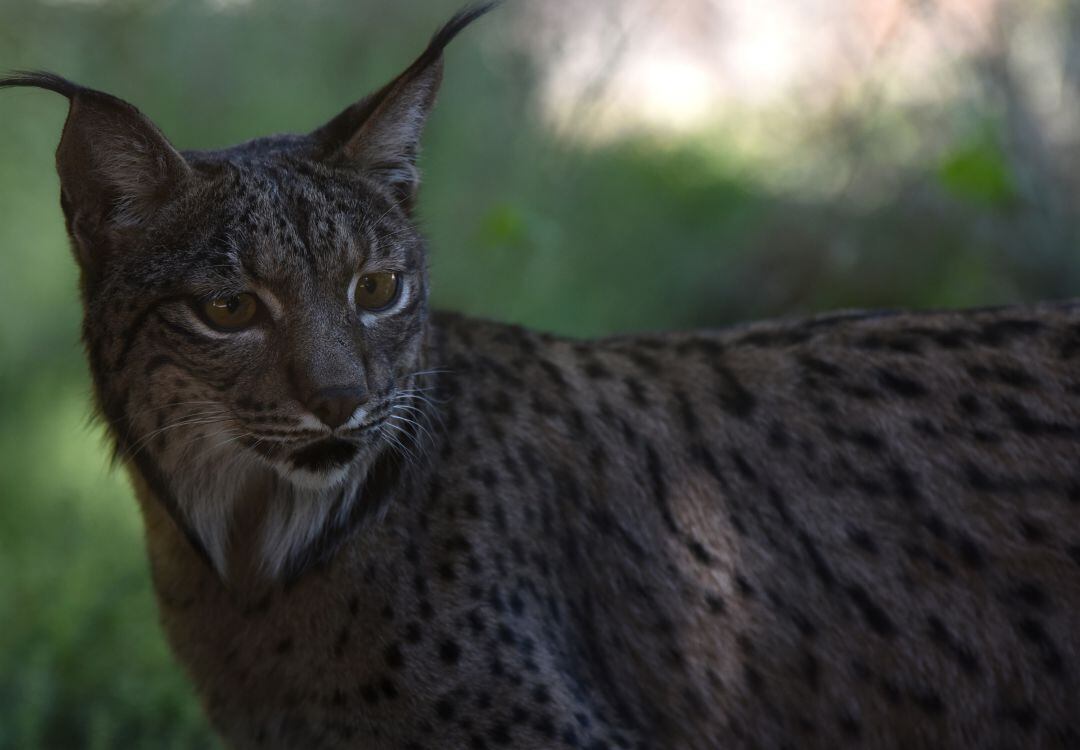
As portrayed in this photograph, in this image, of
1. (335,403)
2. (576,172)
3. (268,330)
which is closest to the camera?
(335,403)

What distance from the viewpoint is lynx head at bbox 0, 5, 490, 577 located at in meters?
3.41

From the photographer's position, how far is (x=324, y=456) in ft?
11.3

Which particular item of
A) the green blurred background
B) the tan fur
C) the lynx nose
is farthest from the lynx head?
the green blurred background

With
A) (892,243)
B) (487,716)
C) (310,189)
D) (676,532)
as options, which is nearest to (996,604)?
(676,532)

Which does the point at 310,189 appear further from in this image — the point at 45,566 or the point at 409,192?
the point at 45,566

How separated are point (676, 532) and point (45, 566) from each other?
11.1ft

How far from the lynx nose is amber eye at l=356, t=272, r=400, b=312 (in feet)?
1.08

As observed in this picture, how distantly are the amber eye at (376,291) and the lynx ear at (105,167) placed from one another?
0.53 meters

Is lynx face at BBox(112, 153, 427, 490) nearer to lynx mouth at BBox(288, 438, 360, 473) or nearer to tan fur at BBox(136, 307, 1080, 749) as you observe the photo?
lynx mouth at BBox(288, 438, 360, 473)

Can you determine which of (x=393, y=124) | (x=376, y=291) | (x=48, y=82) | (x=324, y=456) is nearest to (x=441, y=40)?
(x=393, y=124)

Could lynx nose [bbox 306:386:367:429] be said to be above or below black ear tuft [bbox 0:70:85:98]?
below

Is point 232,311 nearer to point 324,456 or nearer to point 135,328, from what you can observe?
point 135,328

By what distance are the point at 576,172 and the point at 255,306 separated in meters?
5.10

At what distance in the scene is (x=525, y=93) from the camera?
843cm
